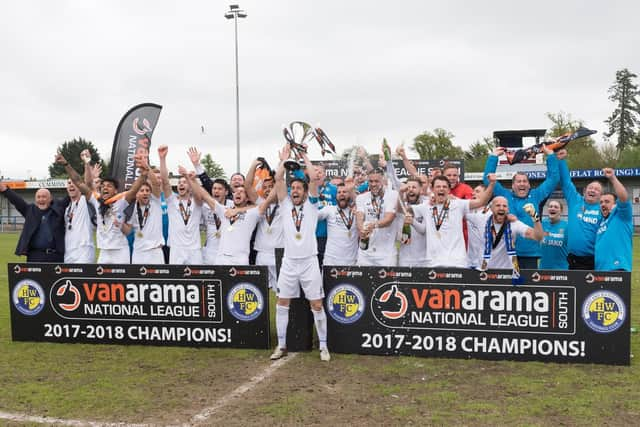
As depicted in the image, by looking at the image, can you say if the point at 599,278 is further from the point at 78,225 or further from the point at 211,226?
the point at 78,225

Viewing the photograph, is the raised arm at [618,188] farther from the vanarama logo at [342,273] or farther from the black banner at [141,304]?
the black banner at [141,304]

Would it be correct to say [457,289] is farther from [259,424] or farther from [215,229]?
[215,229]

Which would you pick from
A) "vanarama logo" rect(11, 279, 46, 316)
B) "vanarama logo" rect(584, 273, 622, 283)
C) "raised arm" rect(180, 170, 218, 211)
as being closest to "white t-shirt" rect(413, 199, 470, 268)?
"vanarama logo" rect(584, 273, 622, 283)

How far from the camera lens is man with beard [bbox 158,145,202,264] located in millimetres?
8469

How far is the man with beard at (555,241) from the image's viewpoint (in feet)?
25.5

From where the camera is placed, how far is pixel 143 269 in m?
7.51

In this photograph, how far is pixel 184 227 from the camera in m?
8.52

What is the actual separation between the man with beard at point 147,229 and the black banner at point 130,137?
711 centimetres

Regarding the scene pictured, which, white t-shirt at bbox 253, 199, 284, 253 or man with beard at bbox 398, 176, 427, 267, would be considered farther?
white t-shirt at bbox 253, 199, 284, 253

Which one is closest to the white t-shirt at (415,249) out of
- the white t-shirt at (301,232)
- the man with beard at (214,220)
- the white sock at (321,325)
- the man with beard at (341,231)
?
the man with beard at (341,231)

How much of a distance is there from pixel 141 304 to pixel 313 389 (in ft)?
9.67

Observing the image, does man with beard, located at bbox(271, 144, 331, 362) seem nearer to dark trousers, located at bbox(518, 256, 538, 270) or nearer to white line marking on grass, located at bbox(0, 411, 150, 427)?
white line marking on grass, located at bbox(0, 411, 150, 427)

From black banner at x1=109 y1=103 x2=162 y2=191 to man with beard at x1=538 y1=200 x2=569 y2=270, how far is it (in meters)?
10.7

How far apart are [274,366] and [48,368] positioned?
256cm
